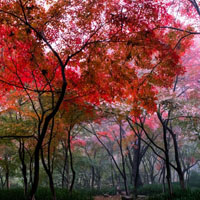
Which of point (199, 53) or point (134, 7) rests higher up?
point (199, 53)

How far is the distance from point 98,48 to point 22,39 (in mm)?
1884

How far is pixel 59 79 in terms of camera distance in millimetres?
6027

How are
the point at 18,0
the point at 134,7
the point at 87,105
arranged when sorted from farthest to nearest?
the point at 87,105, the point at 134,7, the point at 18,0

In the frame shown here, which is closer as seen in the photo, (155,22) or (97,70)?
(155,22)

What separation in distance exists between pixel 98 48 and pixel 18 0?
2.08 m

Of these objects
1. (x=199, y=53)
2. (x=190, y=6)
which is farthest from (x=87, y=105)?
(x=199, y=53)

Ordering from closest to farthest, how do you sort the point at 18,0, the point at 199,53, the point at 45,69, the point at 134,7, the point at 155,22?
the point at 18,0 → the point at 134,7 → the point at 155,22 → the point at 45,69 → the point at 199,53

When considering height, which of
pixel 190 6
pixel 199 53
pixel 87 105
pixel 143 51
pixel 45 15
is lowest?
pixel 87 105

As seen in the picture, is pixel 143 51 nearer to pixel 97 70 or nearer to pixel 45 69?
pixel 97 70

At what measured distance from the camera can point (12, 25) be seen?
14.0 feet

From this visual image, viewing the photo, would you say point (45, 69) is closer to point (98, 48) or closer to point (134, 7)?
point (98, 48)

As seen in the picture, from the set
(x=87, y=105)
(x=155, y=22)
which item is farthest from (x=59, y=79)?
(x=155, y=22)

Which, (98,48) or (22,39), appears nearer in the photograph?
(22,39)

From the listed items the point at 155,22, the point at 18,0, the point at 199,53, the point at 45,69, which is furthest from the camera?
the point at 199,53
